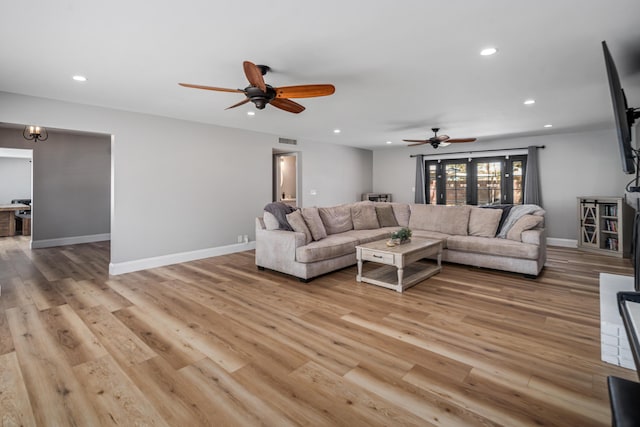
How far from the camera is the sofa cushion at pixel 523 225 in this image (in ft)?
14.5

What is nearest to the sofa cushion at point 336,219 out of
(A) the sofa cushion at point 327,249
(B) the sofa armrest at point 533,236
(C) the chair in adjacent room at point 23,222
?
(A) the sofa cushion at point 327,249

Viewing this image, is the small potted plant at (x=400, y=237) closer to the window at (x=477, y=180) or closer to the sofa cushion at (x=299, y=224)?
the sofa cushion at (x=299, y=224)

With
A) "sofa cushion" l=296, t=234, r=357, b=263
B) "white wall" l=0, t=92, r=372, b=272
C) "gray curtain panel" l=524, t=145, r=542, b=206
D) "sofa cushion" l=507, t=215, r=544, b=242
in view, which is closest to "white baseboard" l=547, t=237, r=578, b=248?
"gray curtain panel" l=524, t=145, r=542, b=206

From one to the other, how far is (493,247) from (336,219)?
7.82 feet

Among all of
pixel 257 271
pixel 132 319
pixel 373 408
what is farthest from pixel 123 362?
pixel 257 271

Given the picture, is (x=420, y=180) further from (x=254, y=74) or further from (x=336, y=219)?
(x=254, y=74)

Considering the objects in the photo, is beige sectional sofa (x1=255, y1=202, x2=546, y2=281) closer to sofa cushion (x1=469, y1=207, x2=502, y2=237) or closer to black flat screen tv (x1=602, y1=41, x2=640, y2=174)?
sofa cushion (x1=469, y1=207, x2=502, y2=237)

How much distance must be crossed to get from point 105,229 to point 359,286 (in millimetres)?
6664

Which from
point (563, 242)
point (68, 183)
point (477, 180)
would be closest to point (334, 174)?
point (477, 180)

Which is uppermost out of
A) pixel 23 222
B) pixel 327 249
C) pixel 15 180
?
pixel 15 180

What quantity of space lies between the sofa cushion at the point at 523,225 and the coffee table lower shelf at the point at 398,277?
1.19m

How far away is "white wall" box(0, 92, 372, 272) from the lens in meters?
4.30

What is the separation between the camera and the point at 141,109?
453cm

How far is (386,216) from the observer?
620 centimetres
